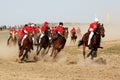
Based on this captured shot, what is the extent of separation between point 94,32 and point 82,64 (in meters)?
2.25

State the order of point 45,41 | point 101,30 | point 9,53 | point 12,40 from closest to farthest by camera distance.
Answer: point 101,30 → point 45,41 → point 9,53 → point 12,40

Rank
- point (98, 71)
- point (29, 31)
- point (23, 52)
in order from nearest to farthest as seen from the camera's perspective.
Answer: 1. point (98, 71)
2. point (29, 31)
3. point (23, 52)

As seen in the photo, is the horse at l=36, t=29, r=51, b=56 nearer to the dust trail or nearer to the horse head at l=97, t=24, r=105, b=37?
the dust trail

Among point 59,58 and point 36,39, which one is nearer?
point 59,58

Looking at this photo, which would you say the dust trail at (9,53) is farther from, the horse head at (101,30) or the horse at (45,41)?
the horse head at (101,30)

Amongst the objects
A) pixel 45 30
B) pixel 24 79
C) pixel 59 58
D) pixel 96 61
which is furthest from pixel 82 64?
pixel 24 79

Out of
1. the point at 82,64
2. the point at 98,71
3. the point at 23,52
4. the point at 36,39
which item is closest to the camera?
the point at 98,71

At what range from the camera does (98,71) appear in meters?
22.0

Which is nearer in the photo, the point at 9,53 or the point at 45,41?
the point at 45,41

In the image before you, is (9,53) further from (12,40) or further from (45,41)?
(12,40)

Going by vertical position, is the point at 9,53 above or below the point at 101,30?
below

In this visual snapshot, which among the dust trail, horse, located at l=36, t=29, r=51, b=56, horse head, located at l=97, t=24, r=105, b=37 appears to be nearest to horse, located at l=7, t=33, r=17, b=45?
the dust trail

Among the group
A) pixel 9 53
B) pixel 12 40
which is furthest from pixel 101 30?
pixel 12 40

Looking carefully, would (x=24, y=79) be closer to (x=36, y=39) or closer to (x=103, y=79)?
(x=103, y=79)
